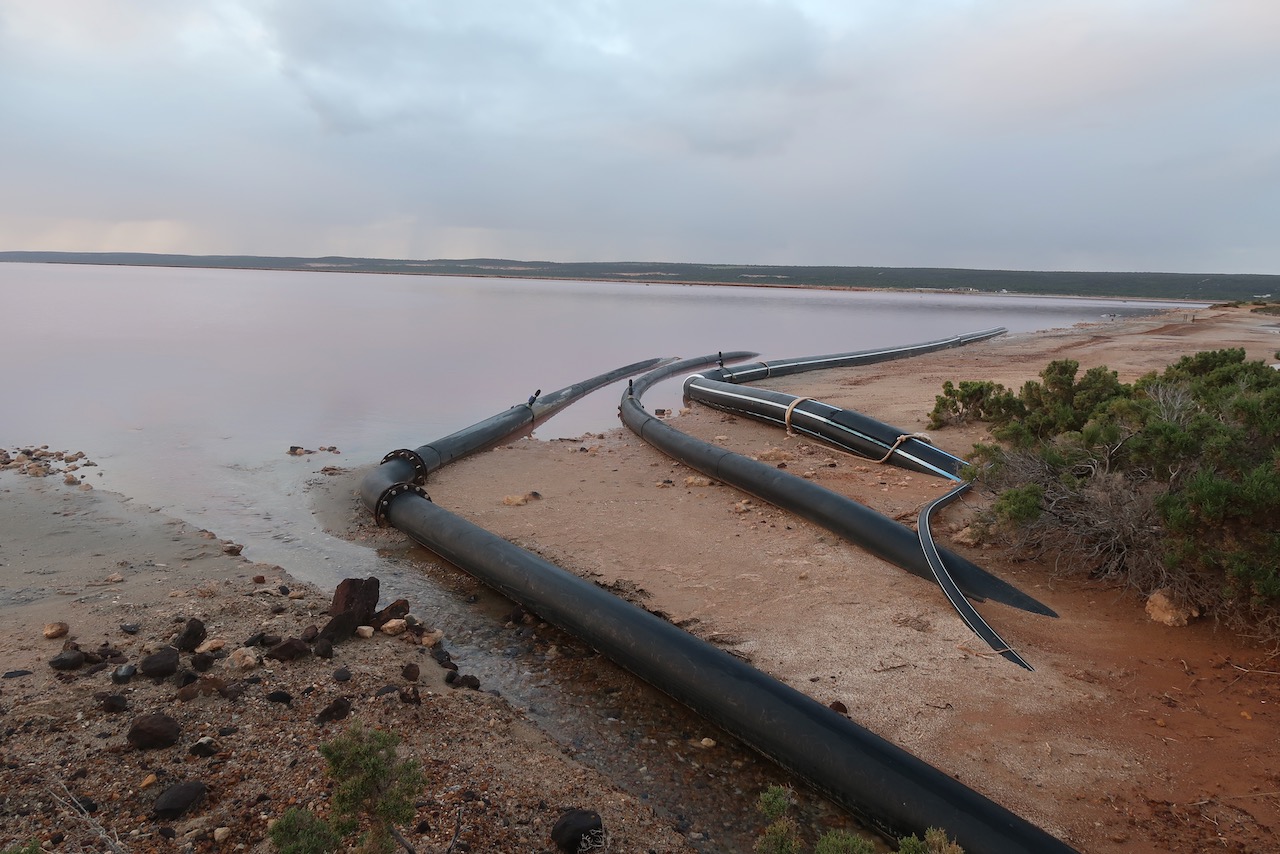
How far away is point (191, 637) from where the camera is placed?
12.4 ft

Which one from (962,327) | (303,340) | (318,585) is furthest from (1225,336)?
(303,340)

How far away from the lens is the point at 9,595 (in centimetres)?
460

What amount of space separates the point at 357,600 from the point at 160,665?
1080 millimetres

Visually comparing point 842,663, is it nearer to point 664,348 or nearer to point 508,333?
point 664,348

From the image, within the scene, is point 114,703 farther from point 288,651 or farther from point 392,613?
point 392,613

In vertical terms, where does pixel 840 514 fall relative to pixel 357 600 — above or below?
above

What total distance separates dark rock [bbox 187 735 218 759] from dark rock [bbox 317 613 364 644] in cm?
98

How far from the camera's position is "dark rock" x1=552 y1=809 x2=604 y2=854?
2.59m

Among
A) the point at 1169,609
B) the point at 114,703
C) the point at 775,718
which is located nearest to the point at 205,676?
the point at 114,703

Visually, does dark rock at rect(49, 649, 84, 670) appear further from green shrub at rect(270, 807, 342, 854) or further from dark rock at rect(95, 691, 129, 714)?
green shrub at rect(270, 807, 342, 854)

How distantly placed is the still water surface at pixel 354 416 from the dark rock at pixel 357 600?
51 cm

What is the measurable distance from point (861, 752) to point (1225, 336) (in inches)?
1061

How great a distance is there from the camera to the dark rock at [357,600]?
431cm

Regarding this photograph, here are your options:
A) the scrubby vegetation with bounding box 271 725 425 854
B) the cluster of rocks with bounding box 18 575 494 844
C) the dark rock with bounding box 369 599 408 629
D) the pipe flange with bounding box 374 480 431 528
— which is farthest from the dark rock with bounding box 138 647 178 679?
the pipe flange with bounding box 374 480 431 528
